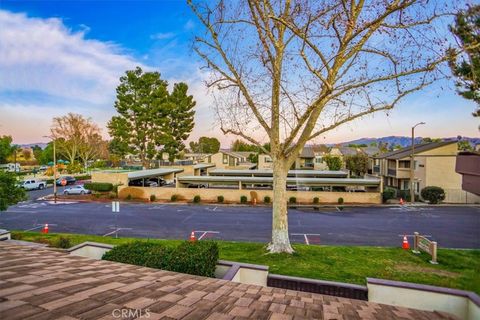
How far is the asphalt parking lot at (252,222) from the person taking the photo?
1667 centimetres

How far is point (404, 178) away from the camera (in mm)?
36719

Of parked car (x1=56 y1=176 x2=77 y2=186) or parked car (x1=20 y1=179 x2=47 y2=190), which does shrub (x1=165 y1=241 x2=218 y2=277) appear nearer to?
parked car (x1=20 y1=179 x2=47 y2=190)

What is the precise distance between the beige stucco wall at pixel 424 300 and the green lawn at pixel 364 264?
1.37 meters

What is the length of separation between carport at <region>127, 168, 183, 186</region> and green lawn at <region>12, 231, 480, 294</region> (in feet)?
84.5

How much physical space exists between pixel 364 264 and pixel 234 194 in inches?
901

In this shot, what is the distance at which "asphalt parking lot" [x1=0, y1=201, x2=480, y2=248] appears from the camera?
16.7 meters

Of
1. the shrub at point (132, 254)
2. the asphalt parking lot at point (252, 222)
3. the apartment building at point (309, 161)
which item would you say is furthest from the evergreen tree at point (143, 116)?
the shrub at point (132, 254)

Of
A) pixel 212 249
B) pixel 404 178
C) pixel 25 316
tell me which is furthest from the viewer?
pixel 404 178

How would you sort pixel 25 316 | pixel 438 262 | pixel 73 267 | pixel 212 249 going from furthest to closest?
pixel 438 262
pixel 212 249
pixel 73 267
pixel 25 316

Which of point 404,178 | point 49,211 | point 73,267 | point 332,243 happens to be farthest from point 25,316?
point 404,178

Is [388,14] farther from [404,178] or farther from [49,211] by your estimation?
[404,178]

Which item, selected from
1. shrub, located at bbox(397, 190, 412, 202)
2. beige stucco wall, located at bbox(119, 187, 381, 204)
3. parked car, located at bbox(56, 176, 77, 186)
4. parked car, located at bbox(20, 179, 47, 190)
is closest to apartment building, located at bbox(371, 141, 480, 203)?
shrub, located at bbox(397, 190, 412, 202)

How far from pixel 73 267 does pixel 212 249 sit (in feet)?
10.7

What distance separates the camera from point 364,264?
32.4ft
